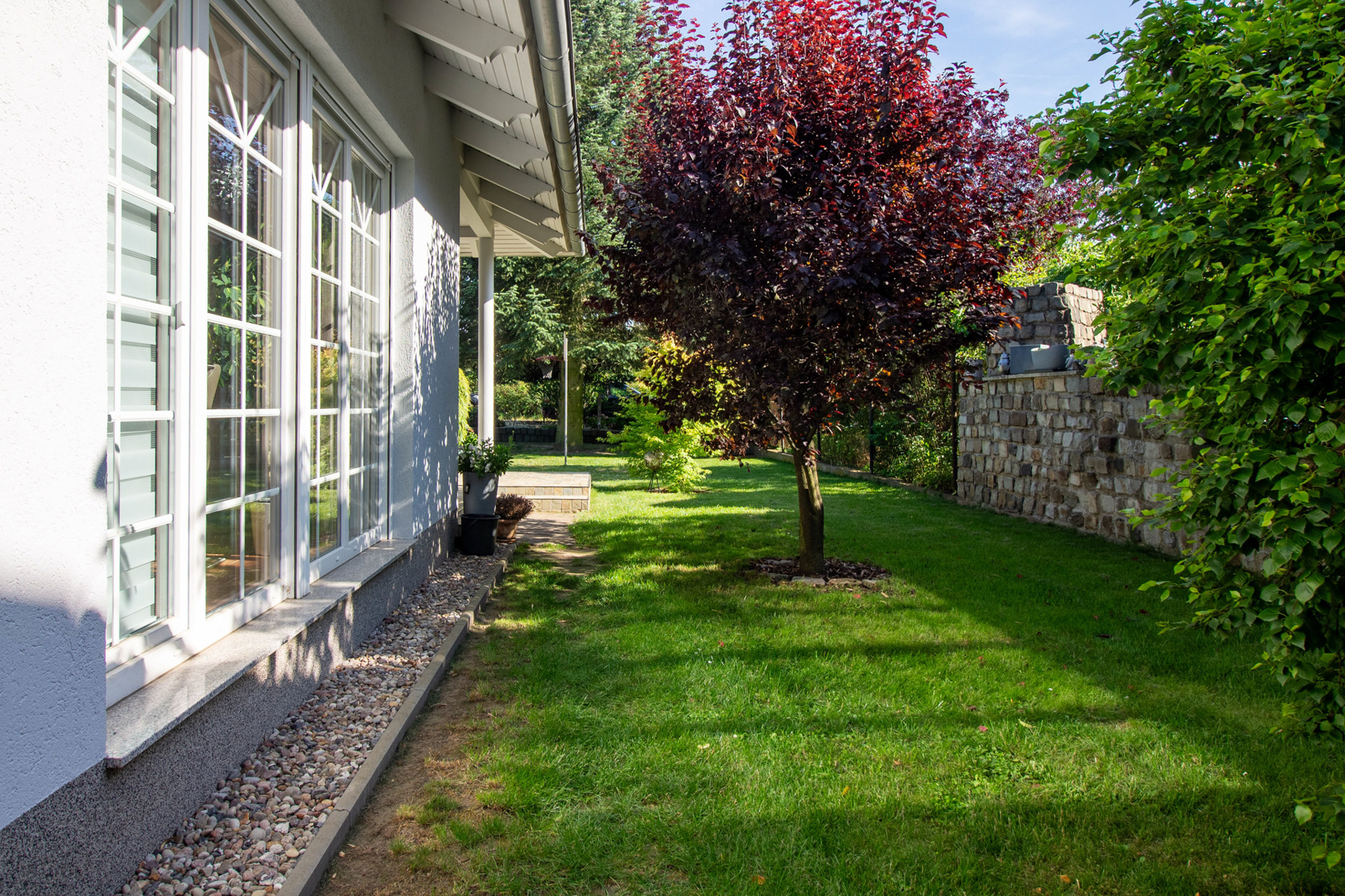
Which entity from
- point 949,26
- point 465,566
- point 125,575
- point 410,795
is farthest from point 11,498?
point 949,26

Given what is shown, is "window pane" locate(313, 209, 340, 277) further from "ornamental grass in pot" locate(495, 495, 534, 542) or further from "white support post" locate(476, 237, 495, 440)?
"white support post" locate(476, 237, 495, 440)

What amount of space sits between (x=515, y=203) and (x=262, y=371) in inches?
233

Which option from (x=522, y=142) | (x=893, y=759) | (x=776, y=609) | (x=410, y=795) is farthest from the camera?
(x=522, y=142)

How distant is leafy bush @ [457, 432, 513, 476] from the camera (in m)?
7.69

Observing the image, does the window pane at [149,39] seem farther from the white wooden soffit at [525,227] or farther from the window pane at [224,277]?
the white wooden soffit at [525,227]

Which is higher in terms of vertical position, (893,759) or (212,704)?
(212,704)

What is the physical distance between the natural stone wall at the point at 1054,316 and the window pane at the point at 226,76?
9.15 metres

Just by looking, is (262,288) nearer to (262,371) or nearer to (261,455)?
(262,371)

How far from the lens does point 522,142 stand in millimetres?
Answer: 6492

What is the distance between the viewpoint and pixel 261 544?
3535mm

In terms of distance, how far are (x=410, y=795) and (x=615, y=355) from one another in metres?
19.7

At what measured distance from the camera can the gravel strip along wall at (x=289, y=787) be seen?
7.56 feet

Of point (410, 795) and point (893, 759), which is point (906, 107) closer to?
point (893, 759)

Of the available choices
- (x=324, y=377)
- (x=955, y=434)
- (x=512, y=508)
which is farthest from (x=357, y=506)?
(x=955, y=434)
